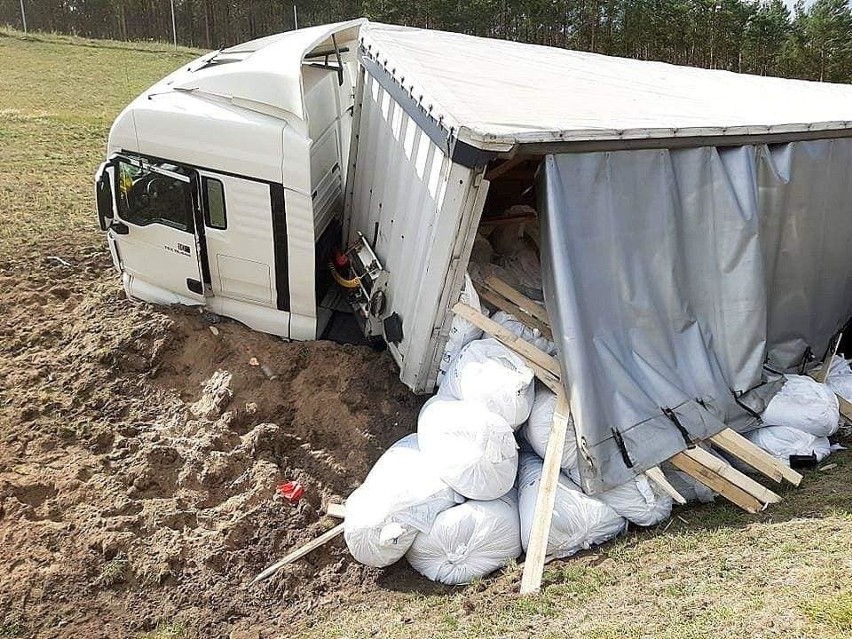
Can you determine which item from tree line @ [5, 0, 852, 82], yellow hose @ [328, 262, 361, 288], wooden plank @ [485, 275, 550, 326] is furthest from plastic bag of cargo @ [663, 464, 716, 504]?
tree line @ [5, 0, 852, 82]

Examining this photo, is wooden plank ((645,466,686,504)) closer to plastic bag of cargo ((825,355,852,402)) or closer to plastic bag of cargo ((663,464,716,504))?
plastic bag of cargo ((663,464,716,504))

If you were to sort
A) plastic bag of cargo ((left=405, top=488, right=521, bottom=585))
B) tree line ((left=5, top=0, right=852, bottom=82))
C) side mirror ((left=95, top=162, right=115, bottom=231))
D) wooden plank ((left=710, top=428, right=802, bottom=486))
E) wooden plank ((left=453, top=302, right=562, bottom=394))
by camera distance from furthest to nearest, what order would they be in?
tree line ((left=5, top=0, right=852, bottom=82)), side mirror ((left=95, top=162, right=115, bottom=231)), wooden plank ((left=453, top=302, right=562, bottom=394)), wooden plank ((left=710, top=428, right=802, bottom=486)), plastic bag of cargo ((left=405, top=488, right=521, bottom=585))

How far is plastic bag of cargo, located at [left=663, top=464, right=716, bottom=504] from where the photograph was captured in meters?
4.88

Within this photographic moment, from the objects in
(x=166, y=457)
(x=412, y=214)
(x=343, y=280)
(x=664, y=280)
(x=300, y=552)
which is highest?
(x=412, y=214)

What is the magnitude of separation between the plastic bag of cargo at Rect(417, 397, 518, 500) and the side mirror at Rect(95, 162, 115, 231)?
3.94 metres

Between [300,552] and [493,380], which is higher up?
[493,380]

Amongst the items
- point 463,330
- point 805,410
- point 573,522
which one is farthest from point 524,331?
point 805,410

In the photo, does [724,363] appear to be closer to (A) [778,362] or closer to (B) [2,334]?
(A) [778,362]

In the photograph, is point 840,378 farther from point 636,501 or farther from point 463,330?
point 463,330

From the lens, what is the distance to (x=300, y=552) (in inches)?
187

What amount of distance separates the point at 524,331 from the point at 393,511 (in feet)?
5.84

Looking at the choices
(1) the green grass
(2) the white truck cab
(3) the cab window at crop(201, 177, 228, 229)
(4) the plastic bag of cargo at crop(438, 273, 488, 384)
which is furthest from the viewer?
(1) the green grass

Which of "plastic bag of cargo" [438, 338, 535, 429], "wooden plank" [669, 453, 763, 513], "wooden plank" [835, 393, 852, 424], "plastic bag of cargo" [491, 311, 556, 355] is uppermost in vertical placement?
"plastic bag of cargo" [491, 311, 556, 355]

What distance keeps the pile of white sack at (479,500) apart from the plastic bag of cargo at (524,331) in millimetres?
480
